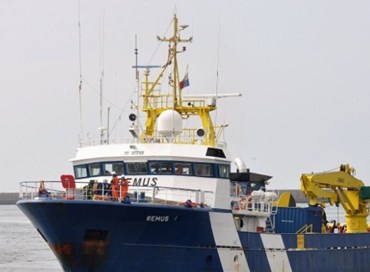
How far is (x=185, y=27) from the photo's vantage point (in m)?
37.6

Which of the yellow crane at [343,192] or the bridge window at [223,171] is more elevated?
the bridge window at [223,171]

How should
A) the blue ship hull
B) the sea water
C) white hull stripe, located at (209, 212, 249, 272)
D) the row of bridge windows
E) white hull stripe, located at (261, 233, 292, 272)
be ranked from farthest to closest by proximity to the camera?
1. the sea water
2. white hull stripe, located at (261, 233, 292, 272)
3. the row of bridge windows
4. white hull stripe, located at (209, 212, 249, 272)
5. the blue ship hull

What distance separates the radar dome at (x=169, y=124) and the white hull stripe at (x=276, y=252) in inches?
193

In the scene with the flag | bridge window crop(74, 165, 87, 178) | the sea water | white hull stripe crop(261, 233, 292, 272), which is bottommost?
the sea water

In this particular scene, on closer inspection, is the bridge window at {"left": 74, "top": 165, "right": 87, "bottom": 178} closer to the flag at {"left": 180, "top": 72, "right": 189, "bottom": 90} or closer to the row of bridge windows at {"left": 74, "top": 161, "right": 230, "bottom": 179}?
the row of bridge windows at {"left": 74, "top": 161, "right": 230, "bottom": 179}

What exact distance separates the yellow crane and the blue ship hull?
7.38 metres

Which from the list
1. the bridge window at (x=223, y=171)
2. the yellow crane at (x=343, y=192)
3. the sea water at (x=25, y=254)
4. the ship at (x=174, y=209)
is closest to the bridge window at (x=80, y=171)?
the ship at (x=174, y=209)

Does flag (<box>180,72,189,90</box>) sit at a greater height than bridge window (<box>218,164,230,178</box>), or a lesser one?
greater

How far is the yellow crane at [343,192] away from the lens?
4147 cm

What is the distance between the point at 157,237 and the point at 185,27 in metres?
9.33

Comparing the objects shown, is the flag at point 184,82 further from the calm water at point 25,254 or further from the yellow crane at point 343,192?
the calm water at point 25,254

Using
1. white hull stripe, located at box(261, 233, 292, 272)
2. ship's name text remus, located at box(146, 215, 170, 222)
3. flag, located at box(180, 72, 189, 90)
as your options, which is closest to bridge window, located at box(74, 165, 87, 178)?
ship's name text remus, located at box(146, 215, 170, 222)

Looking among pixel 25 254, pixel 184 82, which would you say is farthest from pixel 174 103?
pixel 25 254

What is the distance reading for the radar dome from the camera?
117 ft
